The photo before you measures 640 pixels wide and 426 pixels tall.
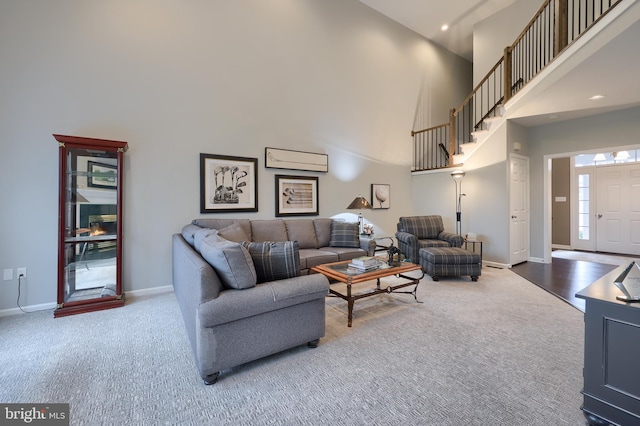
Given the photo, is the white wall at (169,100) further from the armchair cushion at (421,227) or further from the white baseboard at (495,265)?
the white baseboard at (495,265)

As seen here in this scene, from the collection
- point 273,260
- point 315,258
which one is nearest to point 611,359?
point 273,260

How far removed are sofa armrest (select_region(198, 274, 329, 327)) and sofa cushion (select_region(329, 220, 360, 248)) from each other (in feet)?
7.48

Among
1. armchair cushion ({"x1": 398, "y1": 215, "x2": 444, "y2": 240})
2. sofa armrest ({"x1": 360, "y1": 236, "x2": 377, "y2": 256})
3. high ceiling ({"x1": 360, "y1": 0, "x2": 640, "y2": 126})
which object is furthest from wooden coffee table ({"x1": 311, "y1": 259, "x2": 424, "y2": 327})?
high ceiling ({"x1": 360, "y1": 0, "x2": 640, "y2": 126})

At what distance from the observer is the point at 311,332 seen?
2188 millimetres

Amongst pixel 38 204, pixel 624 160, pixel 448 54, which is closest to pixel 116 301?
pixel 38 204

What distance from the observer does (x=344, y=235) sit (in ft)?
14.9

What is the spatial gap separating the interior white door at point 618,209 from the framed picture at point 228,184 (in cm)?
775

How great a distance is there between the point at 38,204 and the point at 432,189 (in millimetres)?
6509

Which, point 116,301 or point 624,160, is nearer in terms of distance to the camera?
point 116,301

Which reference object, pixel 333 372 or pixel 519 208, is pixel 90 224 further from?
pixel 519 208

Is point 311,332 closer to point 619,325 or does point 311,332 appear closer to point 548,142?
point 619,325

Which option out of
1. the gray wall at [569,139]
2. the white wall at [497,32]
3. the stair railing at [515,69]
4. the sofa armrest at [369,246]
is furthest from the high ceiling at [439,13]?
the sofa armrest at [369,246]

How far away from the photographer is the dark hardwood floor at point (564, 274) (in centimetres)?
362

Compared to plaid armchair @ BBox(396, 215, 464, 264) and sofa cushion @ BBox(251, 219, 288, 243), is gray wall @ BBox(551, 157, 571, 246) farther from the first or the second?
sofa cushion @ BBox(251, 219, 288, 243)
